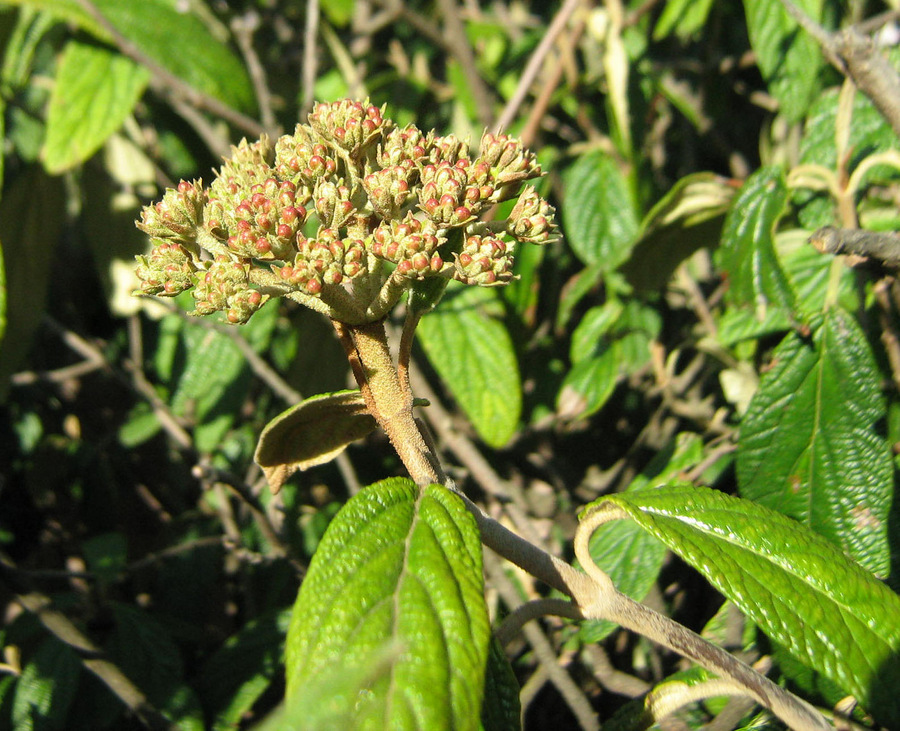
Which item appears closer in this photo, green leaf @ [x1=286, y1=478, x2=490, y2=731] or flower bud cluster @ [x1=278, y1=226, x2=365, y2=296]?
green leaf @ [x1=286, y1=478, x2=490, y2=731]

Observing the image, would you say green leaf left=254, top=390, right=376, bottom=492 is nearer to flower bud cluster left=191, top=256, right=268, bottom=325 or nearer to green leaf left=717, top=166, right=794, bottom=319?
flower bud cluster left=191, top=256, right=268, bottom=325

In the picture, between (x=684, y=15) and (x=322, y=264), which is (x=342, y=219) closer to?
(x=322, y=264)

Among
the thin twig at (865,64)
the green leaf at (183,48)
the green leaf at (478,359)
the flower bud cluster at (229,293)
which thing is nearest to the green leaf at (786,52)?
the thin twig at (865,64)

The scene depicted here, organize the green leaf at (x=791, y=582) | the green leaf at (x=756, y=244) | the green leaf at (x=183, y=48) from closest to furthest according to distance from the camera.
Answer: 1. the green leaf at (x=791, y=582)
2. the green leaf at (x=756, y=244)
3. the green leaf at (x=183, y=48)

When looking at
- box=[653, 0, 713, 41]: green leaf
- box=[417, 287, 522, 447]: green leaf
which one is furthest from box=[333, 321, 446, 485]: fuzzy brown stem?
box=[653, 0, 713, 41]: green leaf

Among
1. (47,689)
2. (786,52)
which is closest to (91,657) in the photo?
(47,689)

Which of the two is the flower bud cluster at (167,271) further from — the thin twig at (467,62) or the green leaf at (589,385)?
the thin twig at (467,62)

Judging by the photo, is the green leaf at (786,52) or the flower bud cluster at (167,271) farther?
the green leaf at (786,52)

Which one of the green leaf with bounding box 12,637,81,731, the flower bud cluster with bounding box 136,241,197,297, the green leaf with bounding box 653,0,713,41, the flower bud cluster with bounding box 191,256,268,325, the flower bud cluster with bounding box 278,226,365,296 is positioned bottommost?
the green leaf with bounding box 12,637,81,731
